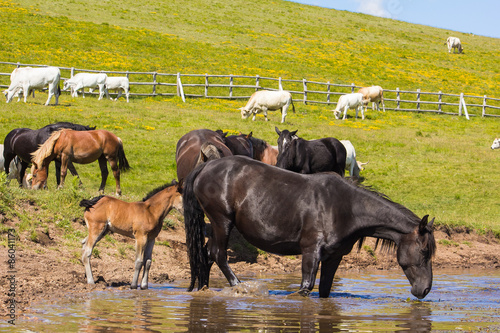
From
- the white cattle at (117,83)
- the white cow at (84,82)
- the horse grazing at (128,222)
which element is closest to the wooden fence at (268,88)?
the white cattle at (117,83)

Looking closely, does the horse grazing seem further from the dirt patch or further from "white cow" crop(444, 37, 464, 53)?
"white cow" crop(444, 37, 464, 53)

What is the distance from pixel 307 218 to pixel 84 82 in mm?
27040

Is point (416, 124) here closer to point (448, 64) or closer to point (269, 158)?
point (269, 158)

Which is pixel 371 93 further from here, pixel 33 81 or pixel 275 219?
pixel 275 219

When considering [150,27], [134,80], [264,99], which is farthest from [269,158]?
[150,27]

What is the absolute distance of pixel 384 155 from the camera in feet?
78.2

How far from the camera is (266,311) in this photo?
23.3ft

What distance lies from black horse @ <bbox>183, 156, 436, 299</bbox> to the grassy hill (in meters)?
3.39

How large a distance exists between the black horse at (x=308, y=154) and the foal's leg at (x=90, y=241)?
750cm

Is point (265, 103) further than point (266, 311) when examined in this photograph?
Yes

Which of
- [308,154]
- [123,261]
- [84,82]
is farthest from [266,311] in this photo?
[84,82]

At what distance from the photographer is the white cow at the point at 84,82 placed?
3256 cm

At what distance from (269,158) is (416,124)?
18.5 m

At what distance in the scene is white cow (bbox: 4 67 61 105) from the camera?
89.6 feet
